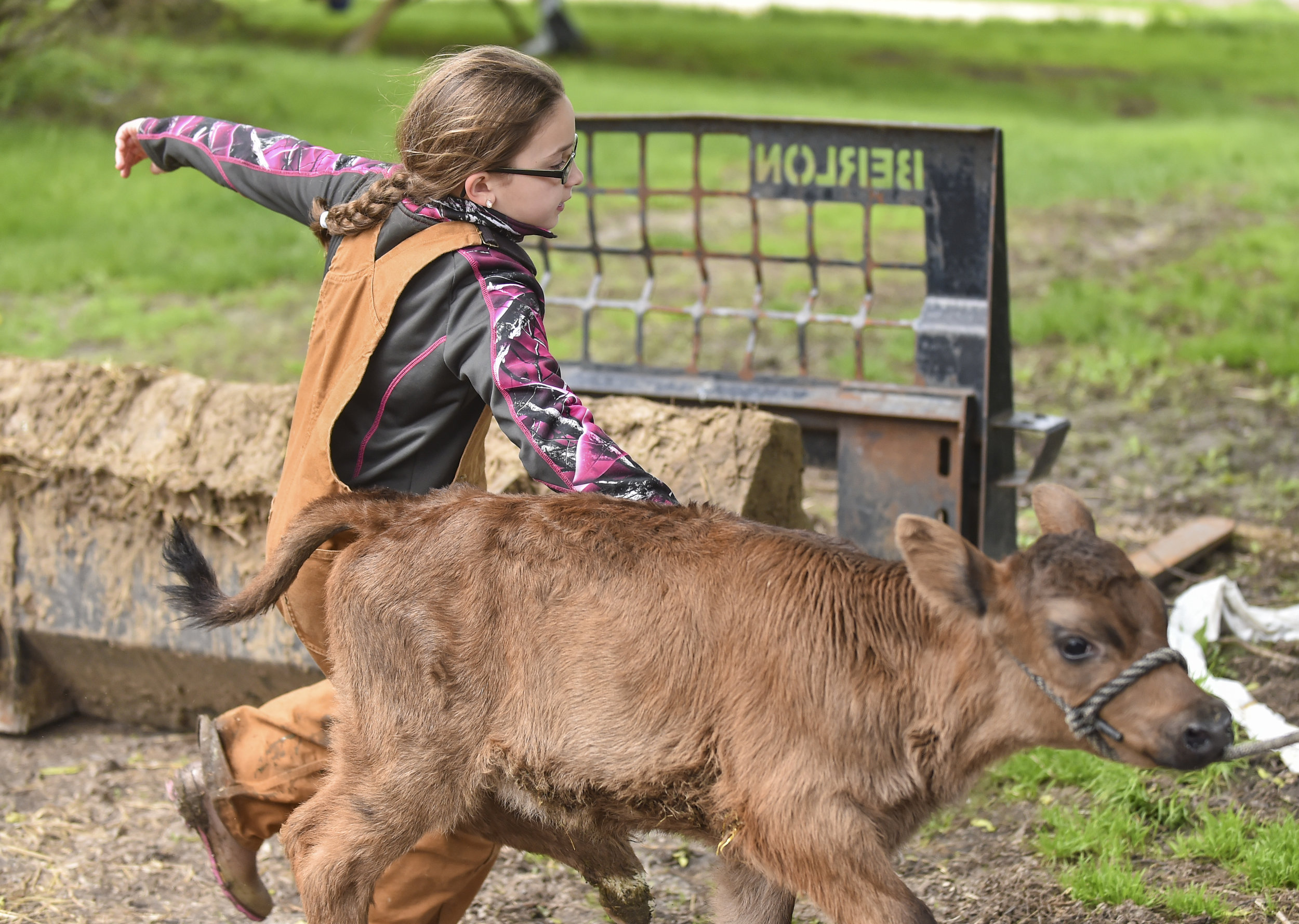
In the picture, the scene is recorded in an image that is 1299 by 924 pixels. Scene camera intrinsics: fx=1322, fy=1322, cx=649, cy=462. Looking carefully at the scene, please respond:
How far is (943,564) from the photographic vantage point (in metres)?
2.42

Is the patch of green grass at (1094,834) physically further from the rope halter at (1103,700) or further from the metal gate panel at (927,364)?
the rope halter at (1103,700)

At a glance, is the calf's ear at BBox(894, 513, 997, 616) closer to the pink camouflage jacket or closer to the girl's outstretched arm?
the pink camouflage jacket

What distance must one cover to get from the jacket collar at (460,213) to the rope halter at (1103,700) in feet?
4.87

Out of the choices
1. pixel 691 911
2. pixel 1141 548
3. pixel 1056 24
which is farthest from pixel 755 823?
pixel 1056 24

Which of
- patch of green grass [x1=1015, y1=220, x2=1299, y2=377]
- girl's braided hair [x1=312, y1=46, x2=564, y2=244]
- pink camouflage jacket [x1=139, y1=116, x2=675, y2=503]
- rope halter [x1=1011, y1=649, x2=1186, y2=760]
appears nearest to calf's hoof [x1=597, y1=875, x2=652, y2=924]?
pink camouflage jacket [x1=139, y1=116, x2=675, y2=503]

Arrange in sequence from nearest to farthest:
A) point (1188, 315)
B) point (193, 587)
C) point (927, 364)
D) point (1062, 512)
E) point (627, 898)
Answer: point (1062, 512) < point (193, 587) < point (627, 898) < point (927, 364) < point (1188, 315)

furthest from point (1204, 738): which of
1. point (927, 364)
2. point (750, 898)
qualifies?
point (927, 364)

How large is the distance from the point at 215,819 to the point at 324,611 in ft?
2.51

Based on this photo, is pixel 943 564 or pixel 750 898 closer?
pixel 943 564

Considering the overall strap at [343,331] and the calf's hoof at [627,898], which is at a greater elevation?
the overall strap at [343,331]

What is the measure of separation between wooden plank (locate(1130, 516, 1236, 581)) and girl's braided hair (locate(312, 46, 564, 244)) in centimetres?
316

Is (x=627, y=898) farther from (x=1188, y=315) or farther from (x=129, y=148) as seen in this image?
(x=1188, y=315)

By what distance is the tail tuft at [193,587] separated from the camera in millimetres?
3043

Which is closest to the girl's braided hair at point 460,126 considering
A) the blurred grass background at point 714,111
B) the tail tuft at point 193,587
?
the blurred grass background at point 714,111
